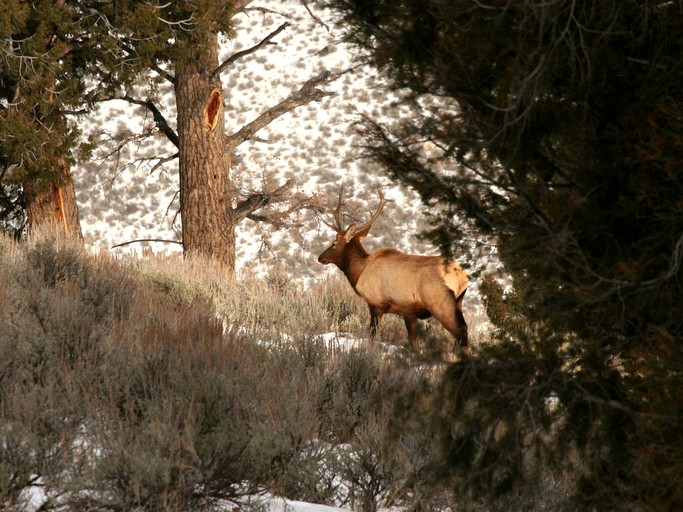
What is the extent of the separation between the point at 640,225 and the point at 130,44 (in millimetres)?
10060

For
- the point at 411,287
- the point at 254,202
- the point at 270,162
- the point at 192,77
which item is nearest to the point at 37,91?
the point at 192,77

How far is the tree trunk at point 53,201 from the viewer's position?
12.2 m

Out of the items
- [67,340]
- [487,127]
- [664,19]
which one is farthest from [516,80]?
[67,340]

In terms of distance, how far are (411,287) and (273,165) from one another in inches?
762

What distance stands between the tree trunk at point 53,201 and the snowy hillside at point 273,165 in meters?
11.8

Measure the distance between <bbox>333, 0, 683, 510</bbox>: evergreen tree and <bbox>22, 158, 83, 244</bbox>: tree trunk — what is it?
9308mm

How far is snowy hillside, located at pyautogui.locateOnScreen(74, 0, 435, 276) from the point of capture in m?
27.0

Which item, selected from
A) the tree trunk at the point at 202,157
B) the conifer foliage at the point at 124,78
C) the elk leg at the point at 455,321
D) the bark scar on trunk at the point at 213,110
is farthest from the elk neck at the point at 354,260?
the bark scar on trunk at the point at 213,110

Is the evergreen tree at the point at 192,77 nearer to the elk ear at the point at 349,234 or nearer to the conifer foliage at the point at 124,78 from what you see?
the conifer foliage at the point at 124,78

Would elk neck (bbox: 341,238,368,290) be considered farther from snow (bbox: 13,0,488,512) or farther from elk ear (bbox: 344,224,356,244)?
snow (bbox: 13,0,488,512)

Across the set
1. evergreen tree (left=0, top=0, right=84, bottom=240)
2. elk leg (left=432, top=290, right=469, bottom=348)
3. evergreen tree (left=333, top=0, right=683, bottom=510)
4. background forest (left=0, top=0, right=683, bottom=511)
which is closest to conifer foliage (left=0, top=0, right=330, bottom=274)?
evergreen tree (left=0, top=0, right=84, bottom=240)

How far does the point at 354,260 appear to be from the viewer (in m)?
8.79

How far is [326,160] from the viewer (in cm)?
3144

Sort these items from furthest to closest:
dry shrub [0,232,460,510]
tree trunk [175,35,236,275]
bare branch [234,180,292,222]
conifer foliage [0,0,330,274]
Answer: bare branch [234,180,292,222]
tree trunk [175,35,236,275]
conifer foliage [0,0,330,274]
dry shrub [0,232,460,510]
